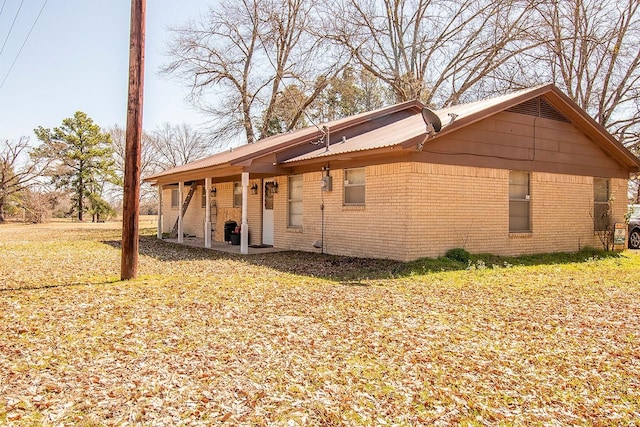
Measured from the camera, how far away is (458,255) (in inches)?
411

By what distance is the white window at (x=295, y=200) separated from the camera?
13.5 meters

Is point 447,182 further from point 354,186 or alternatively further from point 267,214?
point 267,214

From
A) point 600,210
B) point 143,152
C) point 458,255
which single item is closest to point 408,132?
point 458,255

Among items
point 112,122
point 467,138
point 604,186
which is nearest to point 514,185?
point 467,138

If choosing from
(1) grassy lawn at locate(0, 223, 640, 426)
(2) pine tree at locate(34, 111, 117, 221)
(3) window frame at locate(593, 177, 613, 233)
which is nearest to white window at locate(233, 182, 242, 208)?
(1) grassy lawn at locate(0, 223, 640, 426)

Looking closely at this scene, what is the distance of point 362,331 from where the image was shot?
509 cm

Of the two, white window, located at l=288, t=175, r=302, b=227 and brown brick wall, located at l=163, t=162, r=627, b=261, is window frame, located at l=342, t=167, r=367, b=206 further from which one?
white window, located at l=288, t=175, r=302, b=227

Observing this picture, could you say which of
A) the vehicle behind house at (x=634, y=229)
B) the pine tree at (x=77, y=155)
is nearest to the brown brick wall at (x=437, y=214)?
the vehicle behind house at (x=634, y=229)

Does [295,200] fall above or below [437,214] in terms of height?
above

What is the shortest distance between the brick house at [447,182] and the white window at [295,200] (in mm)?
31

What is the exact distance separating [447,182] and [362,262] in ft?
8.73

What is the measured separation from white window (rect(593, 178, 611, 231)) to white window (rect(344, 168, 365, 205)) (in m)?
7.31

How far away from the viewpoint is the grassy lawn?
322 cm

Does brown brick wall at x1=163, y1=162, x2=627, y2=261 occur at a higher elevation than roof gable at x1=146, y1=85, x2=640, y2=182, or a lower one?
lower
